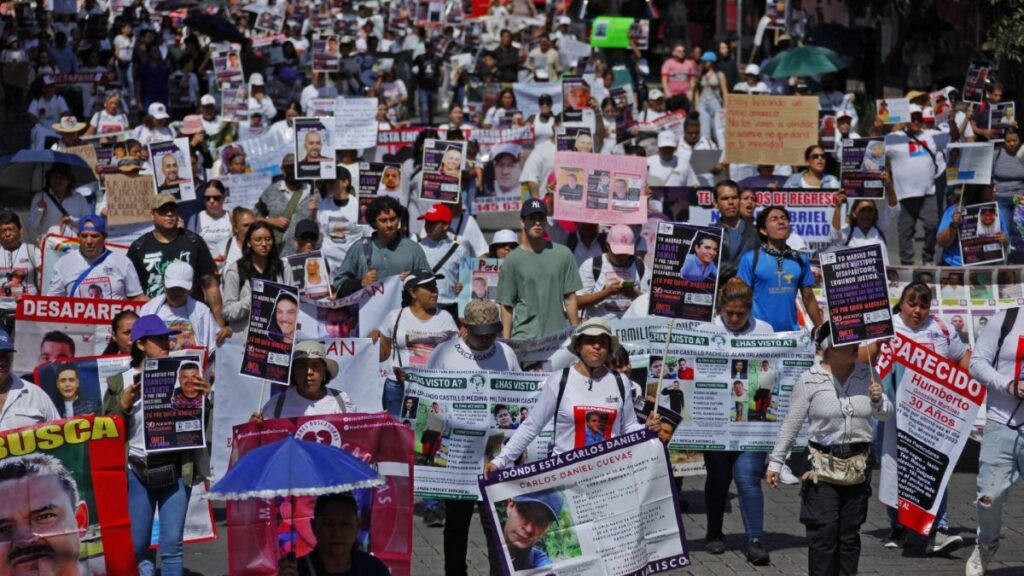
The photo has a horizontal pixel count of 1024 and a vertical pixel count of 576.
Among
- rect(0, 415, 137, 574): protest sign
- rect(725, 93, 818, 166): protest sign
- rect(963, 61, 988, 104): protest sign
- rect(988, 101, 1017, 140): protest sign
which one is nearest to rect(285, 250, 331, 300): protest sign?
rect(0, 415, 137, 574): protest sign

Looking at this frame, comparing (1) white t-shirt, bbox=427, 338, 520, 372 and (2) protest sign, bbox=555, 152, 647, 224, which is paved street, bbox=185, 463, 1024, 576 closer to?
(1) white t-shirt, bbox=427, 338, 520, 372

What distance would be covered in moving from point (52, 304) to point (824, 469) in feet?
18.0

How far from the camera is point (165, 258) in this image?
1159 cm

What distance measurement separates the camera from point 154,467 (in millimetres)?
8492

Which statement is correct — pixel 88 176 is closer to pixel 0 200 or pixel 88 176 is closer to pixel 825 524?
pixel 0 200

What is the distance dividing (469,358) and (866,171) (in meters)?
6.11

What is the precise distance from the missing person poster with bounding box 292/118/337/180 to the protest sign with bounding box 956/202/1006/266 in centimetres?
523

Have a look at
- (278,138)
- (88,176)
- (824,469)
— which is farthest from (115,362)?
(278,138)

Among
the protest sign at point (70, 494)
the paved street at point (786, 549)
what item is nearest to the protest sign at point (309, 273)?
the paved street at point (786, 549)

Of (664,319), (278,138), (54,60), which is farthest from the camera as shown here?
(54,60)

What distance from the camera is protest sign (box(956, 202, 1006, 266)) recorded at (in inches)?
517

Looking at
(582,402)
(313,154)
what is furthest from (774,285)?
(313,154)

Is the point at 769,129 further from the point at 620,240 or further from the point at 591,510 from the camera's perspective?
the point at 591,510

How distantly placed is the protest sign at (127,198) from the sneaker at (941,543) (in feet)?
26.2
